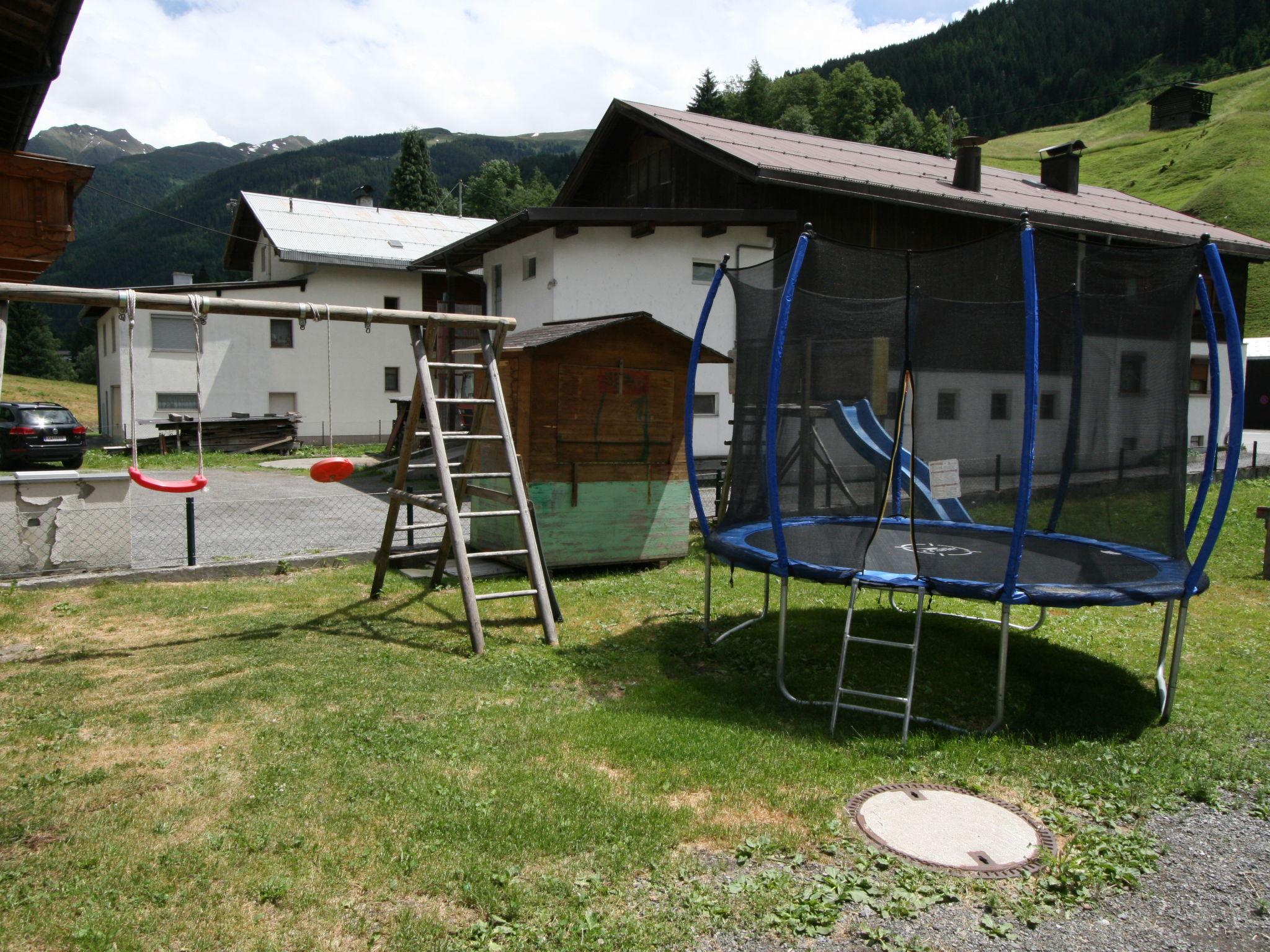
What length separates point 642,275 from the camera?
17.5 meters

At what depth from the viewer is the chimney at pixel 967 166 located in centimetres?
2034

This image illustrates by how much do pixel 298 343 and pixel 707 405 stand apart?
15.2 m

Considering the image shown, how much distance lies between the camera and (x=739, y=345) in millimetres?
6840

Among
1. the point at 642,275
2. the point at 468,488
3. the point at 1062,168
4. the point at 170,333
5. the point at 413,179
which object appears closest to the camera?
the point at 468,488

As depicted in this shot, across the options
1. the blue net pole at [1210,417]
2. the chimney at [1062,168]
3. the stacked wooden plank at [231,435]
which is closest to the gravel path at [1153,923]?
the blue net pole at [1210,417]

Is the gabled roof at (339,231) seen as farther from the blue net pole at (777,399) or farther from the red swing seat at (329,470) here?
the blue net pole at (777,399)

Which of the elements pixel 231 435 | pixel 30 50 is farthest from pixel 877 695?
pixel 231 435

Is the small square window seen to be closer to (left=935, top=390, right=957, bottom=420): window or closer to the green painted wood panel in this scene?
the green painted wood panel

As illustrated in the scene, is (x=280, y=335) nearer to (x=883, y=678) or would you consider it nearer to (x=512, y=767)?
(x=883, y=678)

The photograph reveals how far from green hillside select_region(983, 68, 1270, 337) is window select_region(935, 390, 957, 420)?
169ft

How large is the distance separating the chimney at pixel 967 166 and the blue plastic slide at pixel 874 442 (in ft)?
53.3

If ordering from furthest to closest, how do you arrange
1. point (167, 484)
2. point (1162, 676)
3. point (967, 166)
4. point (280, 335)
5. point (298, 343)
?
point (298, 343) → point (280, 335) → point (967, 166) → point (167, 484) → point (1162, 676)

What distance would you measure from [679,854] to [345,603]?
5.04 metres

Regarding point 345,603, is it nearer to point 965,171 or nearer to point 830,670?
point 830,670
